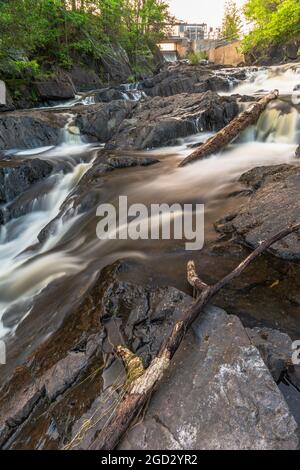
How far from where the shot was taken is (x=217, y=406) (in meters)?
1.67

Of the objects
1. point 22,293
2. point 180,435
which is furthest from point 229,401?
point 22,293

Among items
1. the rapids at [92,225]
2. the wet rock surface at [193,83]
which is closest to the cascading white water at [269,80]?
the wet rock surface at [193,83]

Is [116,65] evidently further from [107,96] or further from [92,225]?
[92,225]

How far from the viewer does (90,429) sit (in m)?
1.75

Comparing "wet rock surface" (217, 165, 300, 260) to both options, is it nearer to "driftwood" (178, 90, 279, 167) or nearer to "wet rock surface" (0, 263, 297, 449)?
"wet rock surface" (0, 263, 297, 449)

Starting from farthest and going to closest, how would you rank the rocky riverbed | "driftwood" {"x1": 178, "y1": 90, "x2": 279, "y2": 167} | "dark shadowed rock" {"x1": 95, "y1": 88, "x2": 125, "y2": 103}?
1. "dark shadowed rock" {"x1": 95, "y1": 88, "x2": 125, "y2": 103}
2. "driftwood" {"x1": 178, "y1": 90, "x2": 279, "y2": 167}
3. the rocky riverbed

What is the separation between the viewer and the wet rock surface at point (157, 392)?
158cm

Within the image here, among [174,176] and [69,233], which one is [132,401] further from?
[174,176]

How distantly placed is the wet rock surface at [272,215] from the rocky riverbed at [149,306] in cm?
2

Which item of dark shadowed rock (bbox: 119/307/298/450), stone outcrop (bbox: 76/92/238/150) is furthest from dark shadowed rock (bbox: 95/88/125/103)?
dark shadowed rock (bbox: 119/307/298/450)

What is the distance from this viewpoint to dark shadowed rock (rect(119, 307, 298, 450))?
5.04 ft

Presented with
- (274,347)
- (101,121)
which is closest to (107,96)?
(101,121)

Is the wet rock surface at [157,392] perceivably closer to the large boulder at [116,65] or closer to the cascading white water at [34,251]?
the cascading white water at [34,251]

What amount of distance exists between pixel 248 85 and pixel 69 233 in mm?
14571
